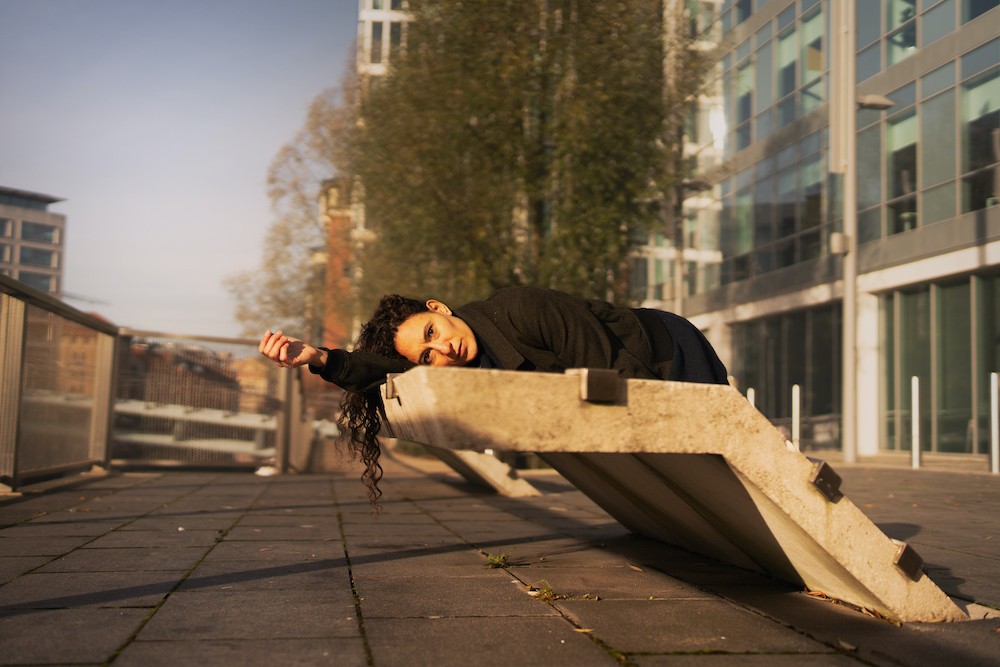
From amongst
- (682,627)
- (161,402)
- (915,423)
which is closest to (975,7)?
(915,423)

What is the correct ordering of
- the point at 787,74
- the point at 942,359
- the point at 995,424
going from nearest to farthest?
the point at 995,424, the point at 942,359, the point at 787,74

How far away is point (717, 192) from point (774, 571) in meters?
25.0

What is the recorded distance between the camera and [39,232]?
23984 mm

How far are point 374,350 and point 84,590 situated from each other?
4.98 feet

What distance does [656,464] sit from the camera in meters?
4.40

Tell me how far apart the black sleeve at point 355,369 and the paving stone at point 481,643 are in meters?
1.07

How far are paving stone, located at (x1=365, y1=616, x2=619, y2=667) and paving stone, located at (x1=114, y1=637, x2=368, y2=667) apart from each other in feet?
0.31

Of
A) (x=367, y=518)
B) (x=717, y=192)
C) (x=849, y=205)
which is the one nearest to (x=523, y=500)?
(x=367, y=518)

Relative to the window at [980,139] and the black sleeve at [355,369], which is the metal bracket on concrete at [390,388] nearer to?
the black sleeve at [355,369]

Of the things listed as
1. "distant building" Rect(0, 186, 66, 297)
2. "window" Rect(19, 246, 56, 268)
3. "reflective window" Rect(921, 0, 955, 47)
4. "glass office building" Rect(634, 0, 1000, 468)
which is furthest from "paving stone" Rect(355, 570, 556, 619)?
"reflective window" Rect(921, 0, 955, 47)

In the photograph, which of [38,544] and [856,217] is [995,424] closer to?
[856,217]

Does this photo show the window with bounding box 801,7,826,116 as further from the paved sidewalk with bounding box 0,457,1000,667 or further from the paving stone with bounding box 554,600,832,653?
the paving stone with bounding box 554,600,832,653

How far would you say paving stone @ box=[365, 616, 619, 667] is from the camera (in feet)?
10.4

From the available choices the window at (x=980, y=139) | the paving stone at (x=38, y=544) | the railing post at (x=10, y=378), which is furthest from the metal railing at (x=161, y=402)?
the window at (x=980, y=139)
